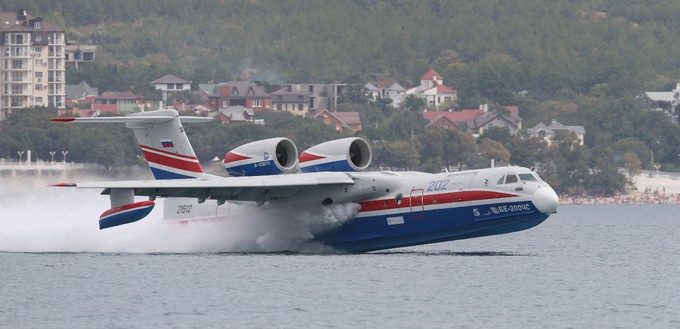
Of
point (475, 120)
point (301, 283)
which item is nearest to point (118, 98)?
point (475, 120)

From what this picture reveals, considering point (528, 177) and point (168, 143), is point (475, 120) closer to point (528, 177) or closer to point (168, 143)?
point (168, 143)

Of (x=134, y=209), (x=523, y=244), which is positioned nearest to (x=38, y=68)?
(x=523, y=244)

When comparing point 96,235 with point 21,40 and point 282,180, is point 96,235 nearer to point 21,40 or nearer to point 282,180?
point 282,180

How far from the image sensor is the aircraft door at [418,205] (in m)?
51.7

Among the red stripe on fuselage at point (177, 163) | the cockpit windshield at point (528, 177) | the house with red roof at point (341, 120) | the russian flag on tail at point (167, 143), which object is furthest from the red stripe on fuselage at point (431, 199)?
the house with red roof at point (341, 120)

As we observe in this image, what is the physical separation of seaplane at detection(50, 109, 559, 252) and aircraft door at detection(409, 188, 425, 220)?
0.03 meters

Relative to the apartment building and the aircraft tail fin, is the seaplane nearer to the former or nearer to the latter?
the aircraft tail fin

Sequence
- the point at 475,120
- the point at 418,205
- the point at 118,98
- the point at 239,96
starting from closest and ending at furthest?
the point at 418,205 → the point at 475,120 → the point at 239,96 → the point at 118,98

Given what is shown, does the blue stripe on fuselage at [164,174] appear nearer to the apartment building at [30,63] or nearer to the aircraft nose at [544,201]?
the aircraft nose at [544,201]

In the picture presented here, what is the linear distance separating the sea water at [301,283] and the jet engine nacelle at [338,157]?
2782 mm

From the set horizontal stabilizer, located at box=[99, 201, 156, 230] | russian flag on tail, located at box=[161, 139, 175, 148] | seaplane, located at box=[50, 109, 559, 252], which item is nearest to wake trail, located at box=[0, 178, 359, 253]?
seaplane, located at box=[50, 109, 559, 252]

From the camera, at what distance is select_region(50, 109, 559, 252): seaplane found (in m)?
50.8

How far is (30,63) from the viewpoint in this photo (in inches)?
7077

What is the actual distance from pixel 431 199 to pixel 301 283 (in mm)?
6480
